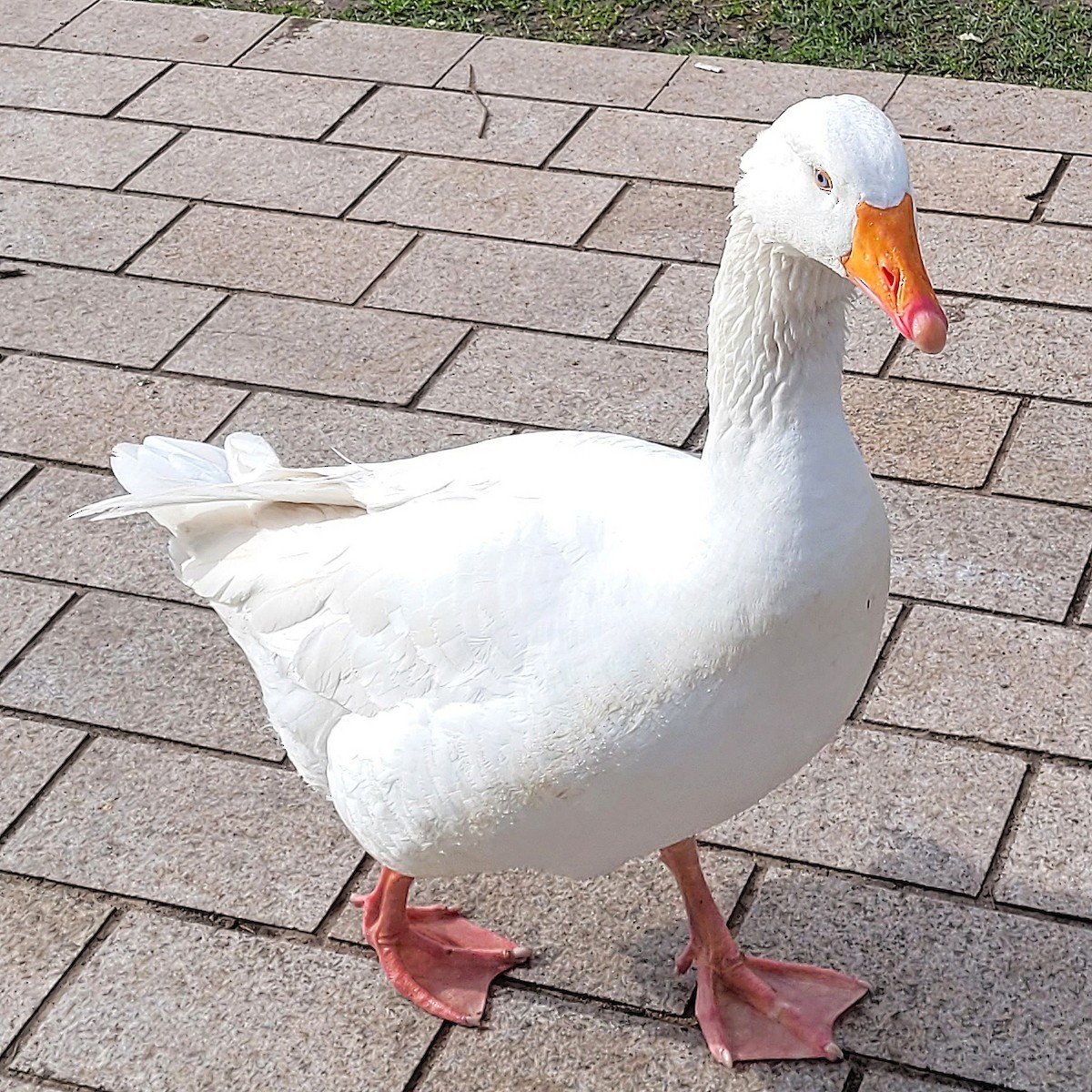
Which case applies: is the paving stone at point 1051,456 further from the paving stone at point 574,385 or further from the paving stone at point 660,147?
the paving stone at point 660,147

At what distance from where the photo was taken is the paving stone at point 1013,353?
16.6 ft

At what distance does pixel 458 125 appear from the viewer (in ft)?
21.7

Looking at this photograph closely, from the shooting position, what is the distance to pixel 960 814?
12.2 feet

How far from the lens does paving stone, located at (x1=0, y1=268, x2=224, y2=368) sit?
17.8 ft

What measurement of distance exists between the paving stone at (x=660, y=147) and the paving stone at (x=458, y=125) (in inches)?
4.4

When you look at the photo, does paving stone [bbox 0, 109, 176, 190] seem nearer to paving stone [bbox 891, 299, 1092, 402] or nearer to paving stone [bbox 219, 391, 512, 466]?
paving stone [bbox 219, 391, 512, 466]

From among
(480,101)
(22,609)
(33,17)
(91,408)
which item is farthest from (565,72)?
(22,609)

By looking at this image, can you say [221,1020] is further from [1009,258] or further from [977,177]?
[977,177]

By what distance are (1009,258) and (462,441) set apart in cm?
203

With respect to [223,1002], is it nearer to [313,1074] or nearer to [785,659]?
[313,1074]

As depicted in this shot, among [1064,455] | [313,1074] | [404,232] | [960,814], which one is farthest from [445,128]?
[313,1074]

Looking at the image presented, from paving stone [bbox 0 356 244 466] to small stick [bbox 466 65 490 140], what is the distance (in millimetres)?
1916

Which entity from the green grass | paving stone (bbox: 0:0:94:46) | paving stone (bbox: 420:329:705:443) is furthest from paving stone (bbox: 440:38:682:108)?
paving stone (bbox: 0:0:94:46)

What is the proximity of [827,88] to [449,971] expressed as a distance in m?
4.43
